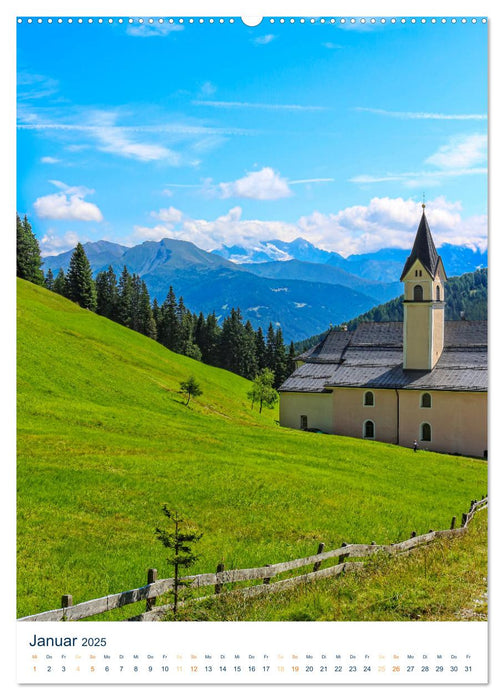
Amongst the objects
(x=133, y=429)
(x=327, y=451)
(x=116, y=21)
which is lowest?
(x=327, y=451)

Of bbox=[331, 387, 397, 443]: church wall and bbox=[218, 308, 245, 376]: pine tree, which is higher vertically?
bbox=[218, 308, 245, 376]: pine tree

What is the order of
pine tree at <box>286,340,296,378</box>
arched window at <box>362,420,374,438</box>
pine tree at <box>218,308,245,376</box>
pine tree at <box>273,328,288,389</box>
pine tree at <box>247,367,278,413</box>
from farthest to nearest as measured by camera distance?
pine tree at <box>286,340,296,378</box>
pine tree at <box>273,328,288,389</box>
pine tree at <box>247,367,278,413</box>
pine tree at <box>218,308,245,376</box>
arched window at <box>362,420,374,438</box>

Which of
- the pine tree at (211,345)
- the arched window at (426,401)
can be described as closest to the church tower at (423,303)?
the arched window at (426,401)

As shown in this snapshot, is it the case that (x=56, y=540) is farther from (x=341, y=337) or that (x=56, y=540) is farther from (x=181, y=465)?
(x=341, y=337)

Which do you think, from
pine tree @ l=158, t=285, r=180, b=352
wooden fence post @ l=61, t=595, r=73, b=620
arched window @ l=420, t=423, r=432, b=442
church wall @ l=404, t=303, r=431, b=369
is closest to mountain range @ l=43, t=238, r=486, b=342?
church wall @ l=404, t=303, r=431, b=369

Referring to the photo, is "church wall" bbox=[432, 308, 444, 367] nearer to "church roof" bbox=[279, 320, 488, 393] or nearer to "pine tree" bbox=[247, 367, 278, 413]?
"church roof" bbox=[279, 320, 488, 393]

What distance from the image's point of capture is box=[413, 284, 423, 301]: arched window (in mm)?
12832

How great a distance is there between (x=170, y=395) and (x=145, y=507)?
9057 mm

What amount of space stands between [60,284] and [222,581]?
22.5 feet

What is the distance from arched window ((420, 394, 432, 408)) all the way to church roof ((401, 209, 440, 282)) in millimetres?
15591

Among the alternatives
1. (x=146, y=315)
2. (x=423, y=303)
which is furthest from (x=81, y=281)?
(x=423, y=303)

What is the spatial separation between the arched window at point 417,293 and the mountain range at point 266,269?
0.61 metres
